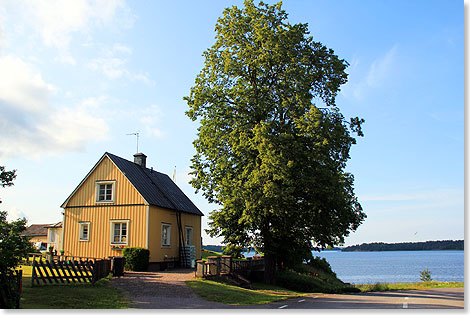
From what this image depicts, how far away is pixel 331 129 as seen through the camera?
22359mm

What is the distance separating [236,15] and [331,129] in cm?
883

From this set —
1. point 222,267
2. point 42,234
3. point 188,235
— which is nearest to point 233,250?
point 222,267

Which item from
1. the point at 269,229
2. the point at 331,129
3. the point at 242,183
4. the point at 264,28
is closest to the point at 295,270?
the point at 269,229

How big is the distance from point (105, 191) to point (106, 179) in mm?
814

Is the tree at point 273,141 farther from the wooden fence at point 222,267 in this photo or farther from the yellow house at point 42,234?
the yellow house at point 42,234

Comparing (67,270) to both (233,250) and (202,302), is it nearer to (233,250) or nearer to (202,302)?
(202,302)

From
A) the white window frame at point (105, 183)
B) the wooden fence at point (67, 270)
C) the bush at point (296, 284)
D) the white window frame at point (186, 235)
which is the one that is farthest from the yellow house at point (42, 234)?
the wooden fence at point (67, 270)

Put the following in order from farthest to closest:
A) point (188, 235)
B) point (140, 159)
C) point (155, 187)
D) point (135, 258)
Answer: point (140, 159) < point (188, 235) < point (155, 187) < point (135, 258)

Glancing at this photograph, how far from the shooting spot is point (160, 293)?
16.4 m

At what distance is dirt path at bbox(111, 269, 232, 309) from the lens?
46.7 ft

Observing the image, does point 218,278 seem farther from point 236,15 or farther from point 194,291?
point 236,15

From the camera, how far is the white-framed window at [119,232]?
27.0 metres

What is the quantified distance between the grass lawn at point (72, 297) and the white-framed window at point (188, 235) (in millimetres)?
14370

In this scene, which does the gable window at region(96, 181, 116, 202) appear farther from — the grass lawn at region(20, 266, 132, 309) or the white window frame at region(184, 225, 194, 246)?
the grass lawn at region(20, 266, 132, 309)
